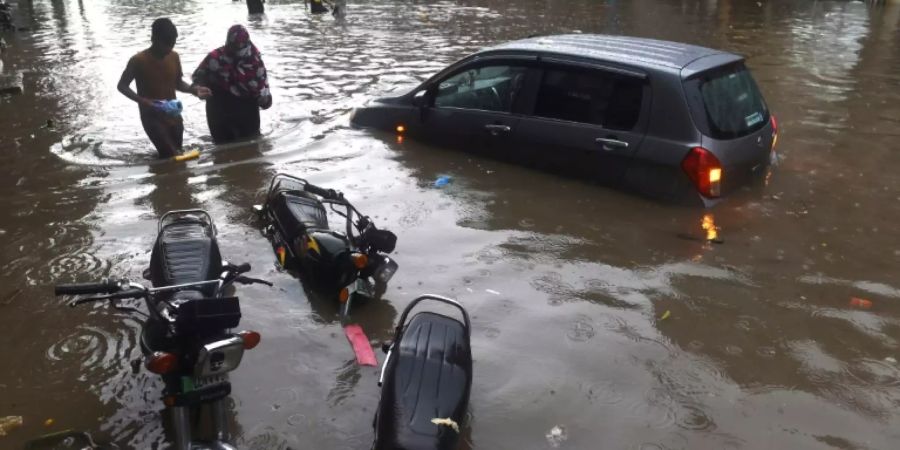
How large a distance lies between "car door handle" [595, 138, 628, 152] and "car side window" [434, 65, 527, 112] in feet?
3.49

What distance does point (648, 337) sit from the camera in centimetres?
451

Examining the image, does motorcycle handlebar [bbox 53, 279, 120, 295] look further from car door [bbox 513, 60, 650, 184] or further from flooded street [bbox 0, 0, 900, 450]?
car door [bbox 513, 60, 650, 184]

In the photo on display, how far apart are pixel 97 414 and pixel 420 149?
4.99 metres

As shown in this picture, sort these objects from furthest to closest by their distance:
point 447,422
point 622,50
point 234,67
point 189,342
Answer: point 234,67, point 622,50, point 189,342, point 447,422

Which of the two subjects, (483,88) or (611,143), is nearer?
(611,143)

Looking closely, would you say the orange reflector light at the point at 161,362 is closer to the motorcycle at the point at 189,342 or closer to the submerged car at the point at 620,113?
the motorcycle at the point at 189,342

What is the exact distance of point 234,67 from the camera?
308 inches

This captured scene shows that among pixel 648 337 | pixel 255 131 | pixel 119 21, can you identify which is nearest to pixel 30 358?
pixel 648 337

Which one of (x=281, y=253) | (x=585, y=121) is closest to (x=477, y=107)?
(x=585, y=121)

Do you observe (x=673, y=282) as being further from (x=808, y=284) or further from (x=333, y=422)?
(x=333, y=422)

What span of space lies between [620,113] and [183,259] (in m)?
4.02

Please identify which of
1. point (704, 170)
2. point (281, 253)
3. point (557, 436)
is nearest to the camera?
point (557, 436)

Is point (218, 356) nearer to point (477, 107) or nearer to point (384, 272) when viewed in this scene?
point (384, 272)


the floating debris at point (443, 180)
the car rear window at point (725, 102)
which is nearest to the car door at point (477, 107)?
the floating debris at point (443, 180)
